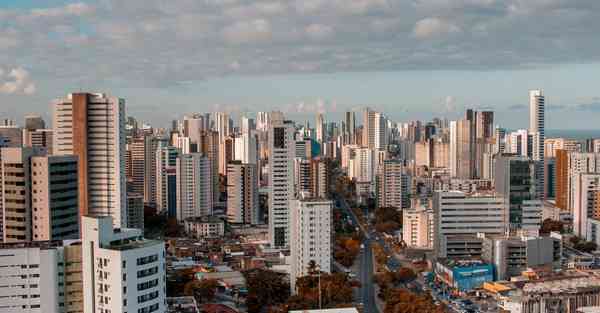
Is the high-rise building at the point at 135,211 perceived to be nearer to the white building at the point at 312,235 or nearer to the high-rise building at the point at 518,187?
the white building at the point at 312,235

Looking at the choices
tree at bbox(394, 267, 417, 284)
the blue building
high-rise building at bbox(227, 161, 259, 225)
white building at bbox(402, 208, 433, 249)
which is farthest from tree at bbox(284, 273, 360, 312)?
high-rise building at bbox(227, 161, 259, 225)

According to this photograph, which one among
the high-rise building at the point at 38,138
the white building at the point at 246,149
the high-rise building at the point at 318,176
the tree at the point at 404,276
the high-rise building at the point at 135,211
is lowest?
the tree at the point at 404,276

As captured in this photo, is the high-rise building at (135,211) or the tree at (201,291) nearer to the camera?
the tree at (201,291)

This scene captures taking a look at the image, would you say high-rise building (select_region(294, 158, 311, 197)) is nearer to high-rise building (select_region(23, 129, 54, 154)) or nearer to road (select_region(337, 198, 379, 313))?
road (select_region(337, 198, 379, 313))

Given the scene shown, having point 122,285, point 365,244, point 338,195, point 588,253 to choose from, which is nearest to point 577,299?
point 122,285

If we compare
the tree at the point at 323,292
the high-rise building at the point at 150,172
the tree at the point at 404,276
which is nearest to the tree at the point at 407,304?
the tree at the point at 323,292

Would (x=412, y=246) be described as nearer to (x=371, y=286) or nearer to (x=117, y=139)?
(x=371, y=286)
